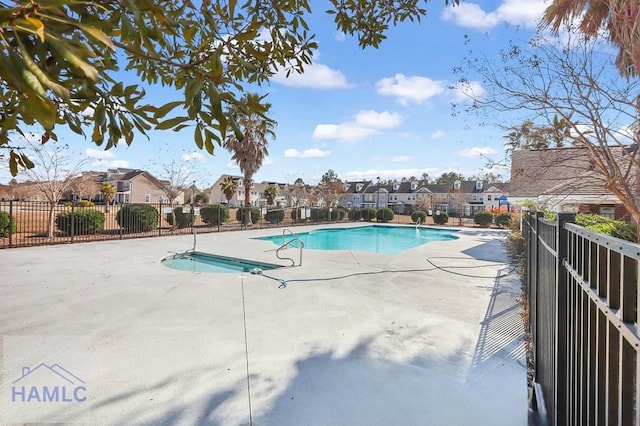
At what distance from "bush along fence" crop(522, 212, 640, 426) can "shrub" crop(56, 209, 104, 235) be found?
55.8ft

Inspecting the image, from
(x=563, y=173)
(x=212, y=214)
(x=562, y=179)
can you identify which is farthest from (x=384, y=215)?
(x=562, y=179)

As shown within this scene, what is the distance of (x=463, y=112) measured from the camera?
23.7 feet

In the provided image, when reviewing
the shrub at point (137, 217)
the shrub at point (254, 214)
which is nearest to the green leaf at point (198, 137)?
the shrub at point (137, 217)

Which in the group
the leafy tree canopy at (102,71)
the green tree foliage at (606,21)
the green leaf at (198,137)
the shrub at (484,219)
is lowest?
the shrub at (484,219)

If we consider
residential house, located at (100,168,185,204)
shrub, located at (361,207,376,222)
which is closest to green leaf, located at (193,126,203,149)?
shrub, located at (361,207,376,222)

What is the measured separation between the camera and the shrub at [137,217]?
17.1 m

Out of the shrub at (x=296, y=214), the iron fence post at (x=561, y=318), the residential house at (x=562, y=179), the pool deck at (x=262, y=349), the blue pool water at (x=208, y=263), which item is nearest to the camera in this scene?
the iron fence post at (x=561, y=318)

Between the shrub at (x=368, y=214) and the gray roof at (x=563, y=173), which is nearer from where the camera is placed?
the gray roof at (x=563, y=173)

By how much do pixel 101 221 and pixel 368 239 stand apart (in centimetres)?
1414

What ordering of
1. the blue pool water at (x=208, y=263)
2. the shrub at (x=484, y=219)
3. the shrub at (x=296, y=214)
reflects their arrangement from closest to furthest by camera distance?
1. the blue pool water at (x=208, y=263)
2. the shrub at (x=296, y=214)
3. the shrub at (x=484, y=219)

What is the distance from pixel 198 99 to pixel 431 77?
980cm

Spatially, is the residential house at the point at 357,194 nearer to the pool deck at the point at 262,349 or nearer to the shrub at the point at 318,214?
the shrub at the point at 318,214

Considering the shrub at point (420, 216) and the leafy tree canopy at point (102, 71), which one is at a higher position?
the leafy tree canopy at point (102, 71)

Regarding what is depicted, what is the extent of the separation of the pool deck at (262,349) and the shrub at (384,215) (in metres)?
25.7
